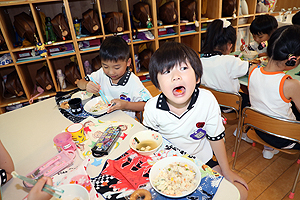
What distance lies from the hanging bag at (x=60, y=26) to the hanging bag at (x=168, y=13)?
4.70 feet

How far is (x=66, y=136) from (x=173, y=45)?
69cm

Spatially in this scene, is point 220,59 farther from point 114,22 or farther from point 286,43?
point 114,22

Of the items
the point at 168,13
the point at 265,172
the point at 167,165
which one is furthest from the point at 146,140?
the point at 168,13

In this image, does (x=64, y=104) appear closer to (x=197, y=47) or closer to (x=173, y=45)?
(x=173, y=45)

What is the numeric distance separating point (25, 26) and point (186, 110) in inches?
94.4

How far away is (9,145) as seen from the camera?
1029 millimetres

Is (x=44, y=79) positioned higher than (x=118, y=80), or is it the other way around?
(x=118, y=80)

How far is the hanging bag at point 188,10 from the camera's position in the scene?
10.0 ft

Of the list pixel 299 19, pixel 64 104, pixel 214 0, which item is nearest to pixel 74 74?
pixel 64 104

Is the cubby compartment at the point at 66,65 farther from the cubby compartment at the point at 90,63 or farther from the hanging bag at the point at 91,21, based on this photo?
the hanging bag at the point at 91,21

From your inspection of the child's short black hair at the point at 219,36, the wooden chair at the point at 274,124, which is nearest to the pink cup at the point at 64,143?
the wooden chair at the point at 274,124

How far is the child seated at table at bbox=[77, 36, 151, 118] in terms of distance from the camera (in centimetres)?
140

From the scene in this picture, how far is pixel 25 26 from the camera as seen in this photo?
2.34 m

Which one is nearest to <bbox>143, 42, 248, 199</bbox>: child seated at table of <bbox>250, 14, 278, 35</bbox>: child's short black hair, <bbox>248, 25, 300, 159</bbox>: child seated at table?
<bbox>248, 25, 300, 159</bbox>: child seated at table
